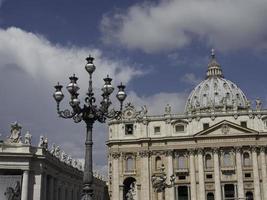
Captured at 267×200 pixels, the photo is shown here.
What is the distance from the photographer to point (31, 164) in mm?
52344

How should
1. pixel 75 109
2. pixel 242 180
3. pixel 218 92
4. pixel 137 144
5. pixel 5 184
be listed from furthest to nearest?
pixel 218 92 < pixel 137 144 < pixel 242 180 < pixel 5 184 < pixel 75 109

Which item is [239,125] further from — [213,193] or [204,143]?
[213,193]

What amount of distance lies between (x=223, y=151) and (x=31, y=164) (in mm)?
35770

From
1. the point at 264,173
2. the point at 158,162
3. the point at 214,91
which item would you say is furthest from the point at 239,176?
the point at 214,91

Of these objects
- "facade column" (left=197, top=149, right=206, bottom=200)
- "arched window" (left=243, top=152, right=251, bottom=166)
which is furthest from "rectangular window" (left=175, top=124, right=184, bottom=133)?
"arched window" (left=243, top=152, right=251, bottom=166)

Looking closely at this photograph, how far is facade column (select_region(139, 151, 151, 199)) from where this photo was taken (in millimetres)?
77688

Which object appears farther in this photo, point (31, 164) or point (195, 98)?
point (195, 98)

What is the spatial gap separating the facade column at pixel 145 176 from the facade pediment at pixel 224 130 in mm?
9079

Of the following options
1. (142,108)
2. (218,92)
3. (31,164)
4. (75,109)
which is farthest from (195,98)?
(75,109)

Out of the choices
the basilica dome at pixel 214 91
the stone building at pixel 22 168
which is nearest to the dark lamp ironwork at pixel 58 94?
the stone building at pixel 22 168

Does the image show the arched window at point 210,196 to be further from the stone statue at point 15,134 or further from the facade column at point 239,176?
the stone statue at point 15,134

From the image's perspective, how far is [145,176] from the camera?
7812 centimetres

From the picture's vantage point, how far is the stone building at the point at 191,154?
75.7 meters

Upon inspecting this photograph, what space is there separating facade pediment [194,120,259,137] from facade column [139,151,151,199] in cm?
908
